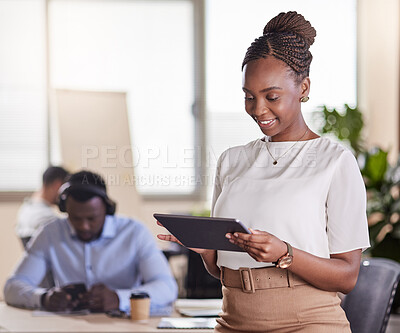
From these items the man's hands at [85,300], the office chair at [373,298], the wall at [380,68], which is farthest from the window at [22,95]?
the office chair at [373,298]

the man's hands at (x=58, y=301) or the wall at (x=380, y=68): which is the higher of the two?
the wall at (x=380, y=68)

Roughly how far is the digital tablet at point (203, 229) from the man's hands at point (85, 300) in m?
1.28

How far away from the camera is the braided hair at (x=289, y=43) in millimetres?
1308

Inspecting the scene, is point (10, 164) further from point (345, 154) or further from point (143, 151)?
point (345, 154)

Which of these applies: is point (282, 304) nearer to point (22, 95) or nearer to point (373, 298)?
point (373, 298)

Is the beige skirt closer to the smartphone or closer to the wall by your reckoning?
the smartphone

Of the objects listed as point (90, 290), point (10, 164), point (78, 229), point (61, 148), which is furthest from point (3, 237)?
point (90, 290)

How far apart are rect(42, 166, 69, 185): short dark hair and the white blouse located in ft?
13.2

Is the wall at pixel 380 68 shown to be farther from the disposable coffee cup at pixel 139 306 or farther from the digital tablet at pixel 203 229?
the digital tablet at pixel 203 229

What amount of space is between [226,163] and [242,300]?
308 mm

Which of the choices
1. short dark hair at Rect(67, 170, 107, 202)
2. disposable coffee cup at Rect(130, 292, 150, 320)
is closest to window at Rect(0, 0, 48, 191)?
short dark hair at Rect(67, 170, 107, 202)

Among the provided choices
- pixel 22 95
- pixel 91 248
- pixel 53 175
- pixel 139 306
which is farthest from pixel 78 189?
pixel 22 95

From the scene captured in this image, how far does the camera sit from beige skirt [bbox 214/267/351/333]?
129cm

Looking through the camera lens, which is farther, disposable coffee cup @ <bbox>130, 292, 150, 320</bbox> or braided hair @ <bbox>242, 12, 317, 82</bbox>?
disposable coffee cup @ <bbox>130, 292, 150, 320</bbox>
